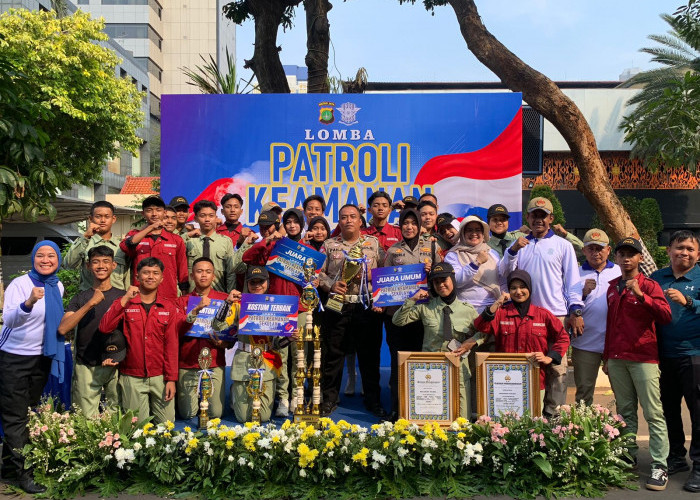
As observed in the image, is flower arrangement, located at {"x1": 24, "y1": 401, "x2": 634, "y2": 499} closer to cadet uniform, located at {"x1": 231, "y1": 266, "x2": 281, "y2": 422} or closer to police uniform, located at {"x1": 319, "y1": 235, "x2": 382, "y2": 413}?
cadet uniform, located at {"x1": 231, "y1": 266, "x2": 281, "y2": 422}

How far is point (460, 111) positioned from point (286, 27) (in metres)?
6.69

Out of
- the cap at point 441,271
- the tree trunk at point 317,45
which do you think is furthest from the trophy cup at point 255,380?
the tree trunk at point 317,45

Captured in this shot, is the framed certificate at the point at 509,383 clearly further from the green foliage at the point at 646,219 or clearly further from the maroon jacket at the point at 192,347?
the green foliage at the point at 646,219

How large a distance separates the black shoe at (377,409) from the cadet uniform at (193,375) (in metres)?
1.47

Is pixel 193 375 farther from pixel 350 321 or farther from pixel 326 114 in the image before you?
pixel 326 114

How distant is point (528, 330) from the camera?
18.4ft

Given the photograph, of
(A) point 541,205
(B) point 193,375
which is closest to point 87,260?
(B) point 193,375

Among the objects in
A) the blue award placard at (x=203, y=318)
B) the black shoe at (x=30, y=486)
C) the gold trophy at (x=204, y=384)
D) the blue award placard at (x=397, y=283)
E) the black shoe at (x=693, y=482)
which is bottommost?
the black shoe at (x=30, y=486)

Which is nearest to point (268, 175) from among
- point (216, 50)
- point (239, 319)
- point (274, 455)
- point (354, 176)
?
point (354, 176)

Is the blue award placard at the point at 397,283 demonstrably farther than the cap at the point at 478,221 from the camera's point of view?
No

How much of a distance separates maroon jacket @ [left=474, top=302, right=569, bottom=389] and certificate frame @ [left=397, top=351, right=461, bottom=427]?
17.0 inches

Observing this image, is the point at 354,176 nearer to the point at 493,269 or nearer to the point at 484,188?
the point at 484,188

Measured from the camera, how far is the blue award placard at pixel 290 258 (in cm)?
598

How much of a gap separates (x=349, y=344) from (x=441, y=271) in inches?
57.4
